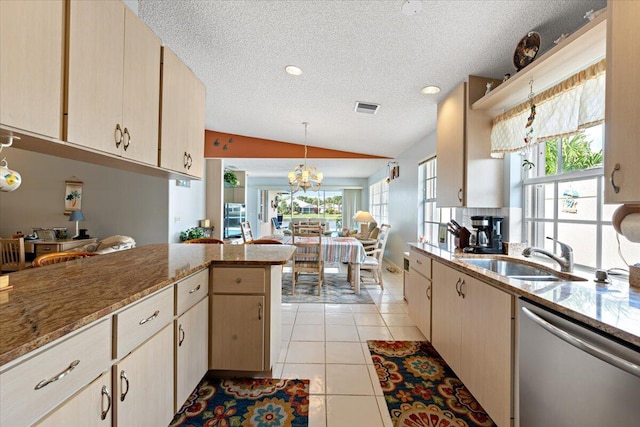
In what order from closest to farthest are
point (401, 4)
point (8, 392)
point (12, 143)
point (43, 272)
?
1. point (8, 392)
2. point (12, 143)
3. point (43, 272)
4. point (401, 4)

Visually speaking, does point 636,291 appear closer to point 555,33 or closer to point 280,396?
point 555,33

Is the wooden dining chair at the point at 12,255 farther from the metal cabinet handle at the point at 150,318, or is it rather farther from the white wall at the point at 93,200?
the metal cabinet handle at the point at 150,318

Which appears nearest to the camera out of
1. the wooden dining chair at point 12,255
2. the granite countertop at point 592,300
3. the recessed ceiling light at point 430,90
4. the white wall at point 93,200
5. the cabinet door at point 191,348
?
the granite countertop at point 592,300

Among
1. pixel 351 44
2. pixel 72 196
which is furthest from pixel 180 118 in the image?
pixel 72 196

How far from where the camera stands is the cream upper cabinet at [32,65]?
0.84 meters

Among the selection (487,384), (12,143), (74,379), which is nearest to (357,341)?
(487,384)

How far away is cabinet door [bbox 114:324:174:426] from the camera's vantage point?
99 cm

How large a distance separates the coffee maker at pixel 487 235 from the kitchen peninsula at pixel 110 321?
161 centimetres

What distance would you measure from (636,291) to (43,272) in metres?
2.79

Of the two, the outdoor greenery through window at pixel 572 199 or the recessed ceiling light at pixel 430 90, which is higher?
the recessed ceiling light at pixel 430 90

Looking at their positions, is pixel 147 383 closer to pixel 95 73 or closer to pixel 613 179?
pixel 95 73

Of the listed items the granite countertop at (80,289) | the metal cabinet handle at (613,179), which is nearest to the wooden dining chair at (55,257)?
the granite countertop at (80,289)

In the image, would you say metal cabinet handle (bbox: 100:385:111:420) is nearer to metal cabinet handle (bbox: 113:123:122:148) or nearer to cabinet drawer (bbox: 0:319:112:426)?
cabinet drawer (bbox: 0:319:112:426)

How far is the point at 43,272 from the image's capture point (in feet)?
4.58
